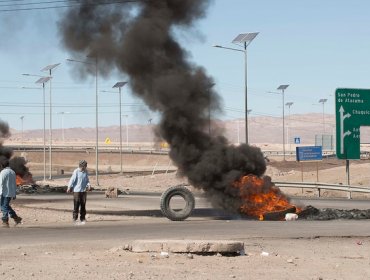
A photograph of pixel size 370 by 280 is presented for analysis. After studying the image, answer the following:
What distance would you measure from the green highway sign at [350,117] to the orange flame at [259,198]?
20.3 feet

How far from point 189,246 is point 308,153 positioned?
28.4 metres

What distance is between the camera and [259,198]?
2014 centimetres

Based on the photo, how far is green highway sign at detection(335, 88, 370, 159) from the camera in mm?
25500

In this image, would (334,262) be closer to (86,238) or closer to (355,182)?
(86,238)

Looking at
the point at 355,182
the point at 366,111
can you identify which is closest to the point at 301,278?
the point at 366,111

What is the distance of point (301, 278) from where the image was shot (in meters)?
8.75

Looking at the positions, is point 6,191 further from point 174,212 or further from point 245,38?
point 245,38

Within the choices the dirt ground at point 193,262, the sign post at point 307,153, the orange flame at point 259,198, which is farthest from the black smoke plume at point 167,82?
the sign post at point 307,153

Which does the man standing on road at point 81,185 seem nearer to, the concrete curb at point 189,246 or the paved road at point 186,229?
the paved road at point 186,229

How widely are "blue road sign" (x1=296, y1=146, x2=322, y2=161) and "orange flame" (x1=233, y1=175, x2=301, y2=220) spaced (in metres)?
17.1

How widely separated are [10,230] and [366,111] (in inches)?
612

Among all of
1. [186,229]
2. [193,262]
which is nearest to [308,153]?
[186,229]

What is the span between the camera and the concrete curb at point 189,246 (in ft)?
33.9

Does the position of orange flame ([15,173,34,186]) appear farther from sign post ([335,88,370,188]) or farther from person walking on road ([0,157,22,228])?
person walking on road ([0,157,22,228])
